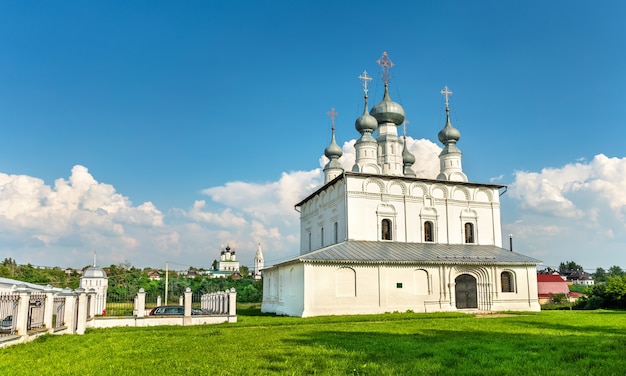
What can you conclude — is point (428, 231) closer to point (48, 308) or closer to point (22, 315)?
point (48, 308)

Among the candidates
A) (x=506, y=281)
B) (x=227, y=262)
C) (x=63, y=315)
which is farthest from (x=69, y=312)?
(x=227, y=262)

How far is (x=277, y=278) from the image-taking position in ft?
89.1

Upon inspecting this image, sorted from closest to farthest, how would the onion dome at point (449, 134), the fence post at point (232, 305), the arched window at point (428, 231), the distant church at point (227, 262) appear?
1. the fence post at point (232, 305)
2. the arched window at point (428, 231)
3. the onion dome at point (449, 134)
4. the distant church at point (227, 262)

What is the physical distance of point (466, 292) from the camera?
25547 mm

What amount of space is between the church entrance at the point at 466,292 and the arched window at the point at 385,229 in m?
4.12

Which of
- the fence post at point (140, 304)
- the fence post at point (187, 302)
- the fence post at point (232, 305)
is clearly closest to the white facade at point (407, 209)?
the fence post at point (232, 305)

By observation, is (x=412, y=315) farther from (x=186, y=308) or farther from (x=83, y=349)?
(x=83, y=349)

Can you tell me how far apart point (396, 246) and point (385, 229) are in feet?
4.38

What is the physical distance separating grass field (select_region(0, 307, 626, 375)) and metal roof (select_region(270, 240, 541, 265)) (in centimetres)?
890

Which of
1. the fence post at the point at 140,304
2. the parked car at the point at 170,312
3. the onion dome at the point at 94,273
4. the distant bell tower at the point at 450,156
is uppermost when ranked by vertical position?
the distant bell tower at the point at 450,156

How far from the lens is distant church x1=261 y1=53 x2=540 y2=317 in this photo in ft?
76.0

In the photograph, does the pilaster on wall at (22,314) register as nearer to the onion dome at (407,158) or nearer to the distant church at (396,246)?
the distant church at (396,246)

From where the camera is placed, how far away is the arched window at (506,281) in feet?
86.4

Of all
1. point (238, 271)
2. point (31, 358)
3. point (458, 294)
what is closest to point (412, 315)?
point (458, 294)
